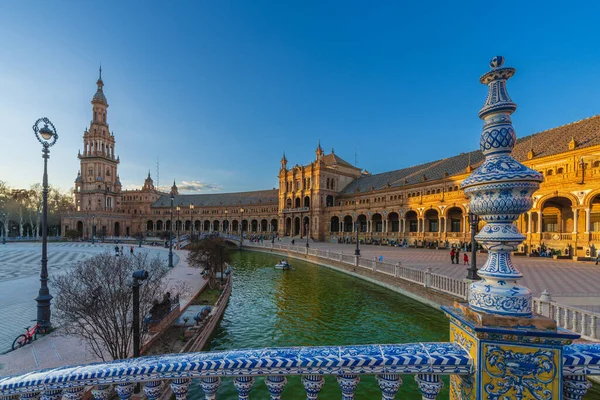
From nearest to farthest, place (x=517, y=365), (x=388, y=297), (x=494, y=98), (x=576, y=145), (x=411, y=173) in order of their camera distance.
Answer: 1. (x=517, y=365)
2. (x=494, y=98)
3. (x=388, y=297)
4. (x=576, y=145)
5. (x=411, y=173)

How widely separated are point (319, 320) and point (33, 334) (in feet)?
33.6

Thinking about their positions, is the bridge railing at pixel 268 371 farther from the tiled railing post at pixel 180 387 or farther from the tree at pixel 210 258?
the tree at pixel 210 258

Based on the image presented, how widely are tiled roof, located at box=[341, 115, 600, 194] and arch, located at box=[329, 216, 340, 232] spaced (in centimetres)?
704

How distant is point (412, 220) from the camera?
47.8 meters

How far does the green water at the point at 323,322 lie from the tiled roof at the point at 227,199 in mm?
59454

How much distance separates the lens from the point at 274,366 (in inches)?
87.0

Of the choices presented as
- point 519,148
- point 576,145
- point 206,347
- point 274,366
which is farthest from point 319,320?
point 519,148

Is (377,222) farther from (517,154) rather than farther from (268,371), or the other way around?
(268,371)

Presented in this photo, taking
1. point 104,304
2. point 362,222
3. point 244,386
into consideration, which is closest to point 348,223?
point 362,222

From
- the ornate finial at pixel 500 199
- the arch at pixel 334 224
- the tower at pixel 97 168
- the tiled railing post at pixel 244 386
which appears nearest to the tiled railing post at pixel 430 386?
the ornate finial at pixel 500 199

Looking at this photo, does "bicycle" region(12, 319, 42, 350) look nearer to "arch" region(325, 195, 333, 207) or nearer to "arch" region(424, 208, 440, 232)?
"arch" region(424, 208, 440, 232)

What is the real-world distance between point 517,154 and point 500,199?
1757 inches

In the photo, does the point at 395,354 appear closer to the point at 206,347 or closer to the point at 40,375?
the point at 40,375

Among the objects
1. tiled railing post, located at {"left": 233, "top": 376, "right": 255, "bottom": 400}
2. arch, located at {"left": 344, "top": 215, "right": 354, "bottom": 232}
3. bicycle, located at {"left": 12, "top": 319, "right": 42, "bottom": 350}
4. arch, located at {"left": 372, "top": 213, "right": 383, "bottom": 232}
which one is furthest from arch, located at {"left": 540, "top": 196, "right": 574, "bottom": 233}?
bicycle, located at {"left": 12, "top": 319, "right": 42, "bottom": 350}
